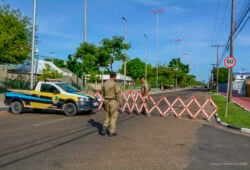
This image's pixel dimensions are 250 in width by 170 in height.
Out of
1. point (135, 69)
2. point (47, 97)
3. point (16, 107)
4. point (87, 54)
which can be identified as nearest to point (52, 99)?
point (47, 97)

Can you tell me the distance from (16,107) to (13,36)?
9407mm

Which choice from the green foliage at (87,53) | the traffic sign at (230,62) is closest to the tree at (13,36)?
the green foliage at (87,53)

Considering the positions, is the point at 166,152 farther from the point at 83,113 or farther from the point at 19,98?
the point at 19,98

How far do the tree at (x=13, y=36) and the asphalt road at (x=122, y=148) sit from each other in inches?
506

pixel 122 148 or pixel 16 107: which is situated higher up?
pixel 16 107

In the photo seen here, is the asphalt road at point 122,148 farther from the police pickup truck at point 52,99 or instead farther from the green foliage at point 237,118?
the police pickup truck at point 52,99

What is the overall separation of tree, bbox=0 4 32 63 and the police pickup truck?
790 centimetres

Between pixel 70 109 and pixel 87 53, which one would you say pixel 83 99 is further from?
pixel 87 53

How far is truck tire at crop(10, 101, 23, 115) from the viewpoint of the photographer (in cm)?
1196

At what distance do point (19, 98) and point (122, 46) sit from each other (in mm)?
17987

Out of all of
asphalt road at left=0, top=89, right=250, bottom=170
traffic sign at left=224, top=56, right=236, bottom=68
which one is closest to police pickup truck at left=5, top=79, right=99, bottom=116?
asphalt road at left=0, top=89, right=250, bottom=170

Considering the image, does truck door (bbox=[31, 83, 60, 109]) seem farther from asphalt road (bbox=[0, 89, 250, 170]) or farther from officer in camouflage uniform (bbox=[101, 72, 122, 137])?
officer in camouflage uniform (bbox=[101, 72, 122, 137])

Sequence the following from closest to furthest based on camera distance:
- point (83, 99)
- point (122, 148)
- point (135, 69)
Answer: point (122, 148) < point (83, 99) < point (135, 69)

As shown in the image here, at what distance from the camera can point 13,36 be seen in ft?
62.5
